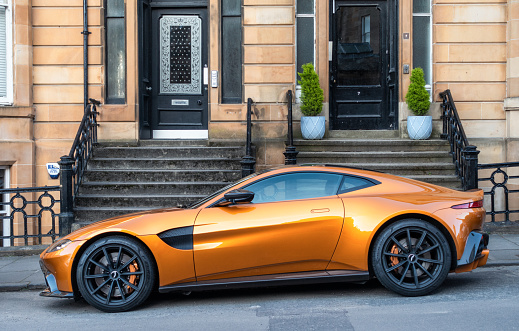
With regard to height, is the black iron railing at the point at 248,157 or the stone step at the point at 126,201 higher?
the black iron railing at the point at 248,157

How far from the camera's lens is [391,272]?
590 cm

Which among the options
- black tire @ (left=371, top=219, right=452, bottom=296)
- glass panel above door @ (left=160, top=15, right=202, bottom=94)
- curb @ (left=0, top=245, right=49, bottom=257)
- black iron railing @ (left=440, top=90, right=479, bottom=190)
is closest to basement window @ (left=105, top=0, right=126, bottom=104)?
glass panel above door @ (left=160, top=15, right=202, bottom=94)

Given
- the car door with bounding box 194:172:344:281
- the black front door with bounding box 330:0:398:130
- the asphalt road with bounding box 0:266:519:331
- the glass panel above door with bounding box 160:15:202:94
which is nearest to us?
the asphalt road with bounding box 0:266:519:331

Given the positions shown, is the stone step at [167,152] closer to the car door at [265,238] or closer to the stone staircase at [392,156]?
the stone staircase at [392,156]

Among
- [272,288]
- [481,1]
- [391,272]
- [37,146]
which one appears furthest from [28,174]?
[481,1]

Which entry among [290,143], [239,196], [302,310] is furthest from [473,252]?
[290,143]

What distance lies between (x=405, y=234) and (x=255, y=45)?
23.9 feet

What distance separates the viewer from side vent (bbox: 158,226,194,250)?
5.77 metres

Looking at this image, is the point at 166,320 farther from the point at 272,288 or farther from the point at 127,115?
the point at 127,115

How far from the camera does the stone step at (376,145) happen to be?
11516 mm

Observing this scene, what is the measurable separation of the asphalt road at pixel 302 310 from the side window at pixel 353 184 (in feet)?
3.62

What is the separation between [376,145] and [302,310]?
653 cm

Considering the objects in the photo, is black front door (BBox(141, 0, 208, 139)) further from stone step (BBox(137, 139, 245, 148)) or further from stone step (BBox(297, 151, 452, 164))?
stone step (BBox(297, 151, 452, 164))

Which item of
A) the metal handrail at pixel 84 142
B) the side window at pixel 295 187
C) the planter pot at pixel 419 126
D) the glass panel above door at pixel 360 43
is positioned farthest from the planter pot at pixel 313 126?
the side window at pixel 295 187
